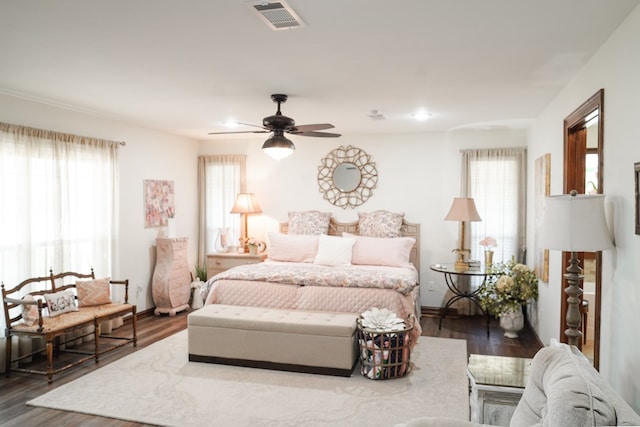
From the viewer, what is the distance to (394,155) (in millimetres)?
6594

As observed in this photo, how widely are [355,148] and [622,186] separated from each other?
4.40 m

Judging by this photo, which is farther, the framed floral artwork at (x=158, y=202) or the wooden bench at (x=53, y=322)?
the framed floral artwork at (x=158, y=202)

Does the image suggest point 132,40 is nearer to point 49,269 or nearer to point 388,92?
point 388,92

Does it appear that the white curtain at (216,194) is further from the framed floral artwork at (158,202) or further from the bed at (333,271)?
the bed at (333,271)

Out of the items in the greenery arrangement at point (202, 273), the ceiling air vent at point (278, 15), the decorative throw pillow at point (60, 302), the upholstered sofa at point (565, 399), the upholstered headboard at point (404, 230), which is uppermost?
the ceiling air vent at point (278, 15)

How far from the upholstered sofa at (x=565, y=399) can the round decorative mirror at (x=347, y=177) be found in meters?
4.79

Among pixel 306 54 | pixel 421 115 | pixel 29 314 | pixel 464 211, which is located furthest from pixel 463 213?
pixel 29 314

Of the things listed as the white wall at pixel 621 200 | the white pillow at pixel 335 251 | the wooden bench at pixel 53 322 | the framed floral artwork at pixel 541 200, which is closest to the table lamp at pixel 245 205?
the white pillow at pixel 335 251

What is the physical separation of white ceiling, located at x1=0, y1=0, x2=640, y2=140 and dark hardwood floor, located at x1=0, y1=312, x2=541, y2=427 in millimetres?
2490

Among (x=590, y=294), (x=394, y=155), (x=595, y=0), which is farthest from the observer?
(x=394, y=155)

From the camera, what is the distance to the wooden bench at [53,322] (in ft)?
12.9

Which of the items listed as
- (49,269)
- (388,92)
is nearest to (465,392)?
(388,92)

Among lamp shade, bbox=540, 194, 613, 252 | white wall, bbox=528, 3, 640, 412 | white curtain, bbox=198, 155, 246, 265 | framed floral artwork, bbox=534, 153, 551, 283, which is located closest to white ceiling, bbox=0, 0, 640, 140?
white wall, bbox=528, 3, 640, 412

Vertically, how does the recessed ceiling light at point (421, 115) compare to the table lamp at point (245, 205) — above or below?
above
